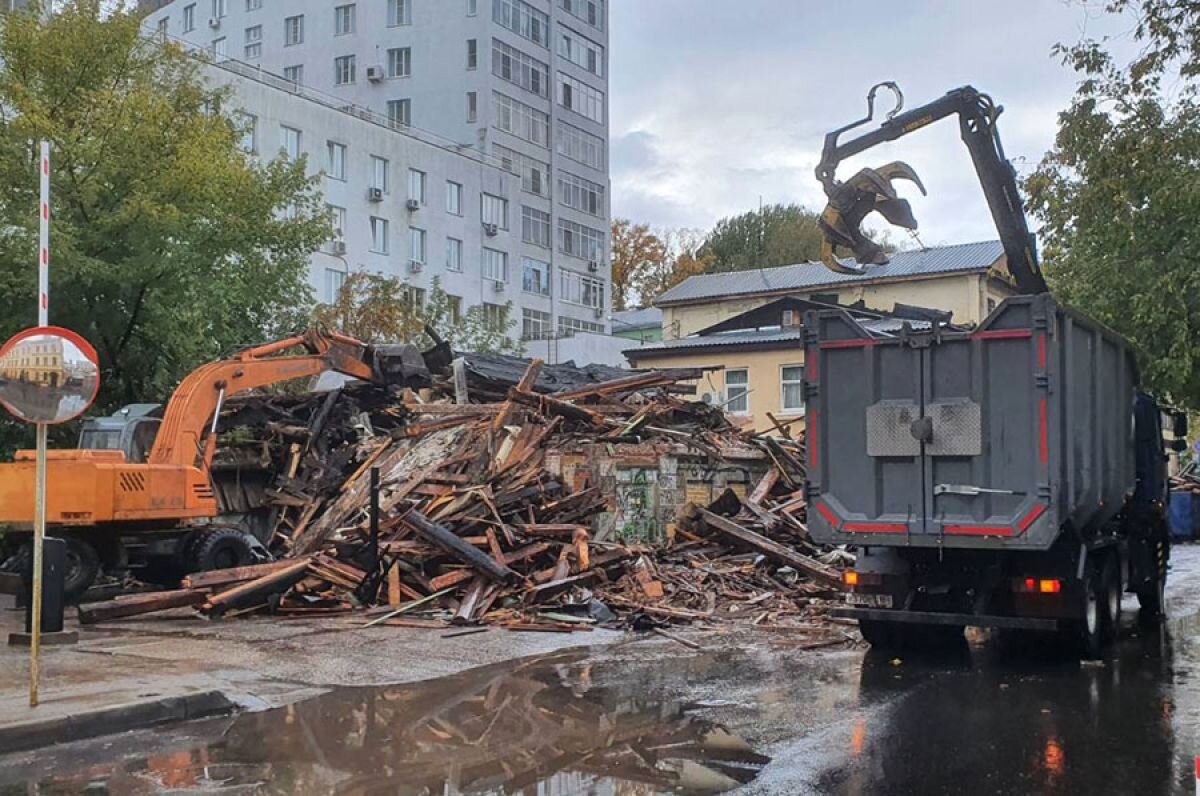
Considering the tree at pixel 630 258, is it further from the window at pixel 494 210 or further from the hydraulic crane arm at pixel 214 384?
the hydraulic crane arm at pixel 214 384

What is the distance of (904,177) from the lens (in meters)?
14.7

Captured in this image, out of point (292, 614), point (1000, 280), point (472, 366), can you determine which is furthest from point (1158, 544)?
point (1000, 280)

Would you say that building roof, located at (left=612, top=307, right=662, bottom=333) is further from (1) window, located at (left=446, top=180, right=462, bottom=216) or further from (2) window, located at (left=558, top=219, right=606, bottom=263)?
(1) window, located at (left=446, top=180, right=462, bottom=216)

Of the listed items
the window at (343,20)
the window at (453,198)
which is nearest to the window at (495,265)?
the window at (453,198)

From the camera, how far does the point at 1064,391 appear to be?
11.2 metres

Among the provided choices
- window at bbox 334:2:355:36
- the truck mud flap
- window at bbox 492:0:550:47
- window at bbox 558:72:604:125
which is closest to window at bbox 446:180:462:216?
window at bbox 492:0:550:47

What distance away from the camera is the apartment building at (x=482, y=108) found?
5884 centimetres

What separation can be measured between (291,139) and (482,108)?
13802mm

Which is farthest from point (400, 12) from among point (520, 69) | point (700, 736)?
point (700, 736)

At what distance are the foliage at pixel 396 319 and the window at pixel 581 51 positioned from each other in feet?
82.8

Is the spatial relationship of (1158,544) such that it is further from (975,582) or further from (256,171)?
(256,171)

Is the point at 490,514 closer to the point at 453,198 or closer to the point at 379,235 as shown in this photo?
the point at 379,235

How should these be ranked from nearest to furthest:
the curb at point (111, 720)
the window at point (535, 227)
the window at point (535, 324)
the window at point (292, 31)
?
1. the curb at point (111, 720)
2. the window at point (535, 324)
3. the window at point (535, 227)
4. the window at point (292, 31)

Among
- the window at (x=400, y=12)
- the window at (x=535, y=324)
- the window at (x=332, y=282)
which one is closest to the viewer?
the window at (x=332, y=282)
